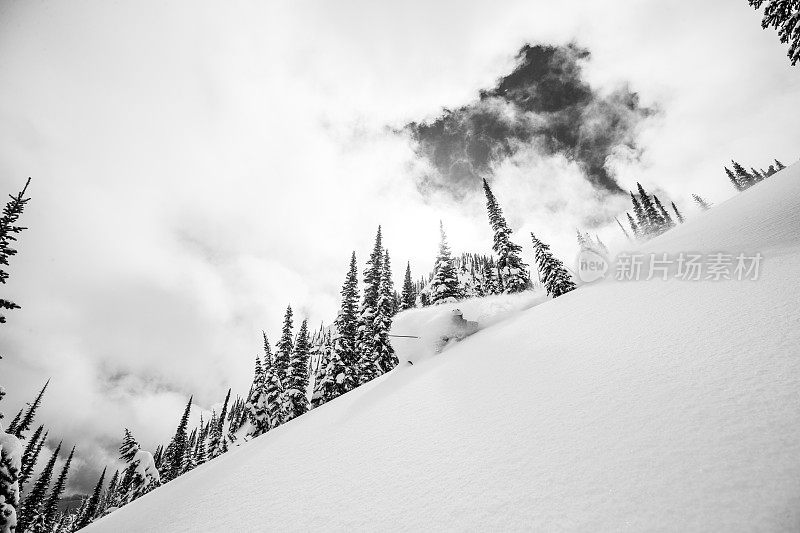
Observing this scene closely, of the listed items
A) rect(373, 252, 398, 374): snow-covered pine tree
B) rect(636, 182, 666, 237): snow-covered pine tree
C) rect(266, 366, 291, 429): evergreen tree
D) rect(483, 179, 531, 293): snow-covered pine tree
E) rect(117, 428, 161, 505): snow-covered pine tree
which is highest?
rect(636, 182, 666, 237): snow-covered pine tree

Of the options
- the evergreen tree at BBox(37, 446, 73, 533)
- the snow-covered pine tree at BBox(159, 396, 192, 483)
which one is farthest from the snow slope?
the evergreen tree at BBox(37, 446, 73, 533)

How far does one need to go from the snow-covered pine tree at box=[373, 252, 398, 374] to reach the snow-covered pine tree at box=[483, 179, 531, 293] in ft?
38.4

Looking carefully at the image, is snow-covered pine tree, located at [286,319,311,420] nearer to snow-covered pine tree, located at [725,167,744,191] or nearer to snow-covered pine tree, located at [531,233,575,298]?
snow-covered pine tree, located at [531,233,575,298]

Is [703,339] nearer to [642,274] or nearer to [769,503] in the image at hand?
[769,503]

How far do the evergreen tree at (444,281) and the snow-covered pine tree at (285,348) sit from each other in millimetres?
15669

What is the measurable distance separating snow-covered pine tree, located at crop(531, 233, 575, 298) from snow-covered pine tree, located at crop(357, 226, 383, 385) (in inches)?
629

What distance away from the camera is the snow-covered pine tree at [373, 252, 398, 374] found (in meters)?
27.8

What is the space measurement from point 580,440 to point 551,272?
28070 millimetres

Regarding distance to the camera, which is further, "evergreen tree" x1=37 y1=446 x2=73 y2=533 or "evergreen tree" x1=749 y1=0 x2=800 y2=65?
"evergreen tree" x1=37 y1=446 x2=73 y2=533

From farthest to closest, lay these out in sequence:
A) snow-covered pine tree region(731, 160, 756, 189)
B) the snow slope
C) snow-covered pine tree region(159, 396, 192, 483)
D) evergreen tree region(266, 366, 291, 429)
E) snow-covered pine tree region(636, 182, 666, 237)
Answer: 1. snow-covered pine tree region(731, 160, 756, 189)
2. snow-covered pine tree region(636, 182, 666, 237)
3. snow-covered pine tree region(159, 396, 192, 483)
4. evergreen tree region(266, 366, 291, 429)
5. the snow slope

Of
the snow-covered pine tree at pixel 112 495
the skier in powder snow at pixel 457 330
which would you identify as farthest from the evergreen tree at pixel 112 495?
the skier in powder snow at pixel 457 330

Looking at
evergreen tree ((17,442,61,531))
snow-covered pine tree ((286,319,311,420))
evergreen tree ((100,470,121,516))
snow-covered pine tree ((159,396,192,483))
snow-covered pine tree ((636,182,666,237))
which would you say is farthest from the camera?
snow-covered pine tree ((636,182,666,237))

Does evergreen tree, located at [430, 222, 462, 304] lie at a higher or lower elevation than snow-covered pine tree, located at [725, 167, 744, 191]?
lower

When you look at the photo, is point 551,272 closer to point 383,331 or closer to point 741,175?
point 383,331
